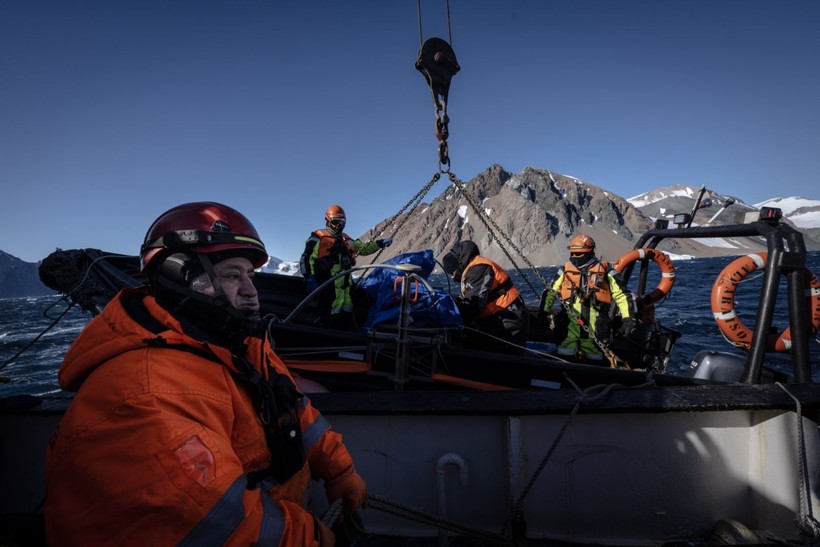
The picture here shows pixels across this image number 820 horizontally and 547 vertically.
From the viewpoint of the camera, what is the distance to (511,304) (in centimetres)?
521

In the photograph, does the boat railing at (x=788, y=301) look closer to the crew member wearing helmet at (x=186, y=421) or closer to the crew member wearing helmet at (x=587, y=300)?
the crew member wearing helmet at (x=587, y=300)

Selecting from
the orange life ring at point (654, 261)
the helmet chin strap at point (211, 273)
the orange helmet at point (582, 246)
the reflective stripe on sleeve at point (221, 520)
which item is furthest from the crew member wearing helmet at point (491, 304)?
the reflective stripe on sleeve at point (221, 520)

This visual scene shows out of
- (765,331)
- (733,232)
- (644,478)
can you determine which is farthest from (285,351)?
(733,232)

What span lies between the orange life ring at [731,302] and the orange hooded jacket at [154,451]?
473cm

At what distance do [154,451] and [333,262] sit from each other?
5.37m

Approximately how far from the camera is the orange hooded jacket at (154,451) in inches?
39.3

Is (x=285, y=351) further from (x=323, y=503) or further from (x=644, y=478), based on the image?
(x=644, y=478)

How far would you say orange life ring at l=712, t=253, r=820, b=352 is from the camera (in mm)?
3949

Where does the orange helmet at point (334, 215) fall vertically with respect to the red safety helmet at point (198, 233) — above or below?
above

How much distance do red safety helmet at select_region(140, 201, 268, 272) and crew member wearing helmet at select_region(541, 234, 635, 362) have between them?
493cm

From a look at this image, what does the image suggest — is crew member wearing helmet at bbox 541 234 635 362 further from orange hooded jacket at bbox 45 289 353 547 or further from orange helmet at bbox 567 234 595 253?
orange hooded jacket at bbox 45 289 353 547

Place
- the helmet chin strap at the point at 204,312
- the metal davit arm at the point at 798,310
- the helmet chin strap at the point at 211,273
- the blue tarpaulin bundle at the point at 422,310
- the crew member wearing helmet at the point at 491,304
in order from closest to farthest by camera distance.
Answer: the helmet chin strap at the point at 204,312, the helmet chin strap at the point at 211,273, the metal davit arm at the point at 798,310, the blue tarpaulin bundle at the point at 422,310, the crew member wearing helmet at the point at 491,304

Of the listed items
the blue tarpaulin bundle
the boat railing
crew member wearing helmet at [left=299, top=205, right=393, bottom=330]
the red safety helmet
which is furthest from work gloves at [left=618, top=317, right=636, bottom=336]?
the red safety helmet

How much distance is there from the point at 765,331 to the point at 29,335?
28972mm
